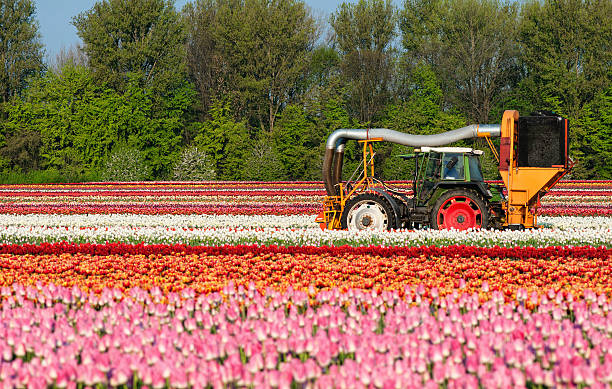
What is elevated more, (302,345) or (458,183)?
(458,183)

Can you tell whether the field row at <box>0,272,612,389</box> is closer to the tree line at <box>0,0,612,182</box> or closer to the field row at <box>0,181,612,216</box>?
the field row at <box>0,181,612,216</box>

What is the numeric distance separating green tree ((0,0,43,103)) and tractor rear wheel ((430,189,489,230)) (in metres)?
45.7

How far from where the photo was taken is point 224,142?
152ft

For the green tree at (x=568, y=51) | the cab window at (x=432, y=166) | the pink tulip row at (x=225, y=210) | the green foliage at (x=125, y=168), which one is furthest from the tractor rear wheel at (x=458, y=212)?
the green tree at (x=568, y=51)

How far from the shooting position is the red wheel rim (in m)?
12.1

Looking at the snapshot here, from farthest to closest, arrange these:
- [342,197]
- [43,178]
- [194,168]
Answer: [194,168]
[43,178]
[342,197]

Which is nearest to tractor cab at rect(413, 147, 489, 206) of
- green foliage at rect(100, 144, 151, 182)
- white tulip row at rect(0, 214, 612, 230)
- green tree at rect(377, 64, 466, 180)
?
white tulip row at rect(0, 214, 612, 230)

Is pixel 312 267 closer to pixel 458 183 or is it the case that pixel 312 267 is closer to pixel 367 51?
pixel 458 183

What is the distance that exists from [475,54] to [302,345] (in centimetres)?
4501

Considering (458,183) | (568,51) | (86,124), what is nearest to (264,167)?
(86,124)

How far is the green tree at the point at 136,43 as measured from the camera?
48344 mm

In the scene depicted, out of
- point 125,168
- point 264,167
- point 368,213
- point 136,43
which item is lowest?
point 368,213

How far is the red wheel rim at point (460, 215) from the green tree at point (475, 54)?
1398 inches

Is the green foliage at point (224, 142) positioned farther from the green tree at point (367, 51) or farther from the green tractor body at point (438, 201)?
the green tractor body at point (438, 201)
